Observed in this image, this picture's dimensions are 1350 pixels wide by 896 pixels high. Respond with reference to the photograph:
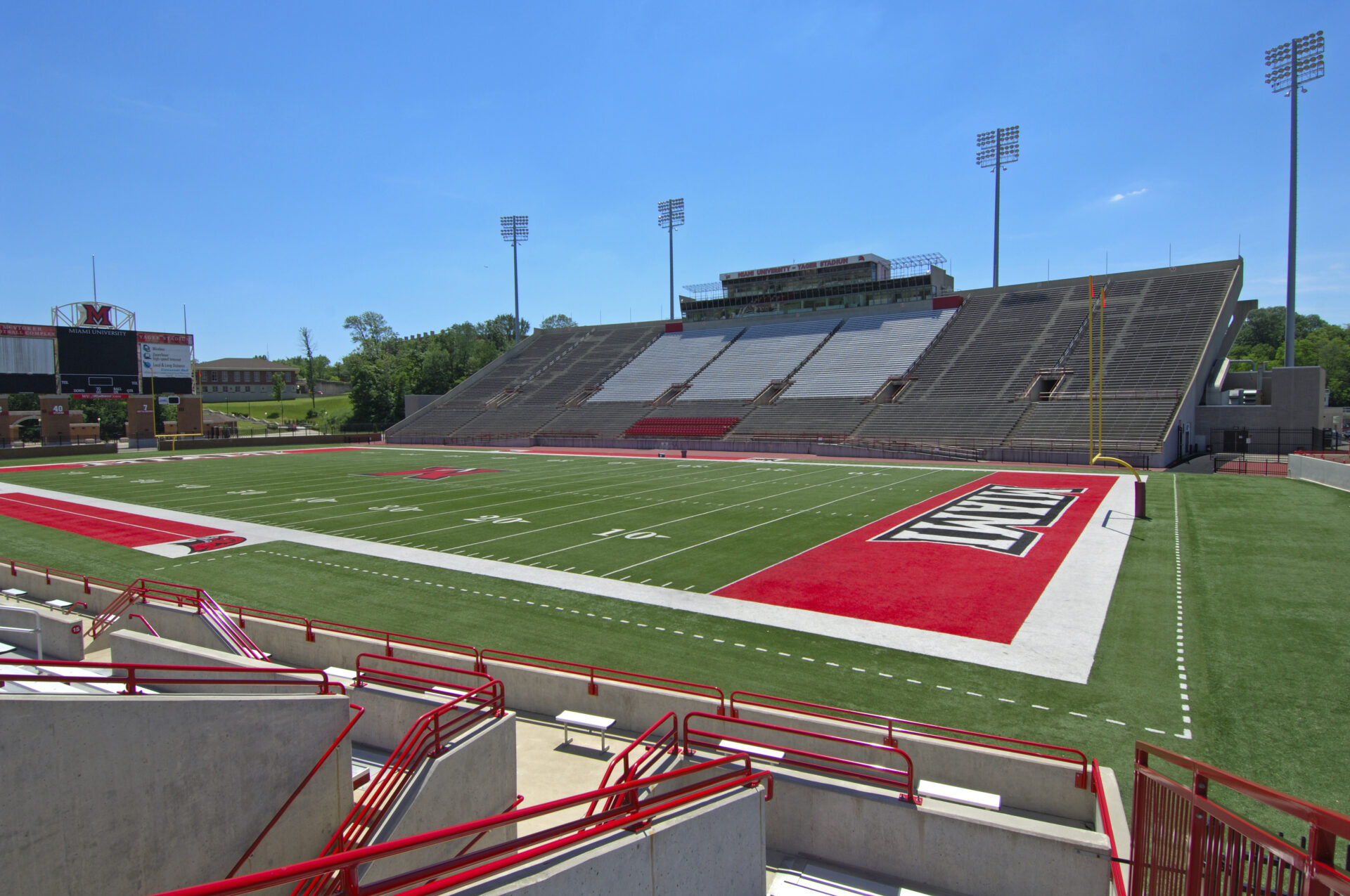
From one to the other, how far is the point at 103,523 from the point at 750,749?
80.8ft

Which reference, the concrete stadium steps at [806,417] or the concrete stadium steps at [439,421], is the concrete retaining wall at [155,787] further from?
the concrete stadium steps at [439,421]

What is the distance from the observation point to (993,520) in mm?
21234

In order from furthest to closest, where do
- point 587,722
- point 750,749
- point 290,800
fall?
point 587,722
point 750,749
point 290,800

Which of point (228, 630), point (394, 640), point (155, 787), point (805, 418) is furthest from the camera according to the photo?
point (805, 418)

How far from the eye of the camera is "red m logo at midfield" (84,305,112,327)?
52344 mm

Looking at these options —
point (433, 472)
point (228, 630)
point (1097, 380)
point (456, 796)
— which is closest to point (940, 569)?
point (456, 796)

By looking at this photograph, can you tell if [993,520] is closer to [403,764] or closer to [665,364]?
[403,764]

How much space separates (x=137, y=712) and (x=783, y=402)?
51.2m

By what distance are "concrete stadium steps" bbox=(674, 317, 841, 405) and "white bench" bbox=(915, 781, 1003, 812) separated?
51.4 meters

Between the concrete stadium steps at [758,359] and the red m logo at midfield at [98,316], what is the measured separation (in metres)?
42.5

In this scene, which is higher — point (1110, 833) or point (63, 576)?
point (63, 576)

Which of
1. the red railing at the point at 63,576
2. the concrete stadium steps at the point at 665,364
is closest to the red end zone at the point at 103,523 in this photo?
the red railing at the point at 63,576

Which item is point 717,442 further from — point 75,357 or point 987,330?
point 75,357

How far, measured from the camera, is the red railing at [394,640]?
8977 millimetres
